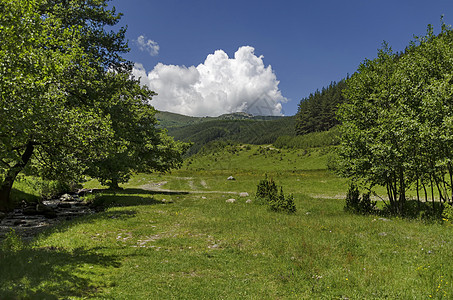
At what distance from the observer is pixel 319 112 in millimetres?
183500

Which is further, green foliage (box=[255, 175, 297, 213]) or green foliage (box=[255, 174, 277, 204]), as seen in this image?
green foliage (box=[255, 174, 277, 204])

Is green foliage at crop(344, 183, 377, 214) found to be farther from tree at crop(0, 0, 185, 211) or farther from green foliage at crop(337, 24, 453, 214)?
tree at crop(0, 0, 185, 211)

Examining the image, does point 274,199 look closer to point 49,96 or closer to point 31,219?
point 49,96

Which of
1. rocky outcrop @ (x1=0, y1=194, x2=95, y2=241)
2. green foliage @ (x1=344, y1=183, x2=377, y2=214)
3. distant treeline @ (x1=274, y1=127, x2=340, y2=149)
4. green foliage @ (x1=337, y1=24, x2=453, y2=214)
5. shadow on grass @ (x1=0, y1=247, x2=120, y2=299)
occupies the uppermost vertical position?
distant treeline @ (x1=274, y1=127, x2=340, y2=149)

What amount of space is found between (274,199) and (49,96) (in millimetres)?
22437

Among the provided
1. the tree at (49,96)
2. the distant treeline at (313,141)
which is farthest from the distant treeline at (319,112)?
the tree at (49,96)

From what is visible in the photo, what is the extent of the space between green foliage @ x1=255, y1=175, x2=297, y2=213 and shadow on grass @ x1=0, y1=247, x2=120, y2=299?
1706 cm

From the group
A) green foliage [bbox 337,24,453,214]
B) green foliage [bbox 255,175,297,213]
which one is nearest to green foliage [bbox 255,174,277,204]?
green foliage [bbox 255,175,297,213]

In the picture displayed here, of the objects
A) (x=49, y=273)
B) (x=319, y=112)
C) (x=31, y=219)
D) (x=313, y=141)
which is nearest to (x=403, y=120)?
(x=49, y=273)

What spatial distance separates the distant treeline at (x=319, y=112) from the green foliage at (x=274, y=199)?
507 feet

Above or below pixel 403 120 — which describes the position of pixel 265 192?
below

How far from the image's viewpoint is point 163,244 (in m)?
14.6

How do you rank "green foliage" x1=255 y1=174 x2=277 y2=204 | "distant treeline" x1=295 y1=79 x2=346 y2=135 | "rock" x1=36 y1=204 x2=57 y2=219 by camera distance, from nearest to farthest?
"rock" x1=36 y1=204 x2=57 y2=219, "green foliage" x1=255 y1=174 x2=277 y2=204, "distant treeline" x1=295 y1=79 x2=346 y2=135

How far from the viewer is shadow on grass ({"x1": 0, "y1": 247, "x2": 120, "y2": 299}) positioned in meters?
7.20
